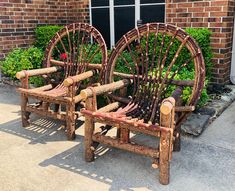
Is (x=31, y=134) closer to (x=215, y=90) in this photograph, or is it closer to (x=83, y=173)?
(x=83, y=173)

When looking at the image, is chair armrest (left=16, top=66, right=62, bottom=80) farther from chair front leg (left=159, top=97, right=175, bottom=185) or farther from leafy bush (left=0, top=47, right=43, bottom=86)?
chair front leg (left=159, top=97, right=175, bottom=185)

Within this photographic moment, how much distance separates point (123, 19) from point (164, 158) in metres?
3.52

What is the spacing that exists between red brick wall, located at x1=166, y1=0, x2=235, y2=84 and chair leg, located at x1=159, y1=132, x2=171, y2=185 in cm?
236

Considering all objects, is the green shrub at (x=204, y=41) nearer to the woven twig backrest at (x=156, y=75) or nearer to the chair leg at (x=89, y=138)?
the woven twig backrest at (x=156, y=75)

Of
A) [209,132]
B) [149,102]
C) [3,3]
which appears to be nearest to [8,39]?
[3,3]

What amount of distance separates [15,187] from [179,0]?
3.36m

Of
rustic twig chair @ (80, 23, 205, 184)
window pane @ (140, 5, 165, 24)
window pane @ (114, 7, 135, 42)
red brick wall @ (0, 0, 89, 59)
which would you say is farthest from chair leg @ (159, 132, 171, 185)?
red brick wall @ (0, 0, 89, 59)

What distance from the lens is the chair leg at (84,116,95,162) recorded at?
2553 mm

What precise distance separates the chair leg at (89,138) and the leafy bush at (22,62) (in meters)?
2.47

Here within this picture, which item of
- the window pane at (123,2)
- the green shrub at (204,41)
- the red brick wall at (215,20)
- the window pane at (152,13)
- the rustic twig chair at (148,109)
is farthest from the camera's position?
the window pane at (123,2)

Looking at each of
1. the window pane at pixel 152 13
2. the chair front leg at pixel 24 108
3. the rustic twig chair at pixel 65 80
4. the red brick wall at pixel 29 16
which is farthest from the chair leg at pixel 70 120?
the red brick wall at pixel 29 16

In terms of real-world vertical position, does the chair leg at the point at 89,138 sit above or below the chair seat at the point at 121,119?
below

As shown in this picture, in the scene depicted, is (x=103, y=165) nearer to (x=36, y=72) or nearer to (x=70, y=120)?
(x=70, y=120)

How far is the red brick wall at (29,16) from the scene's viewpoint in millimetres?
5238
